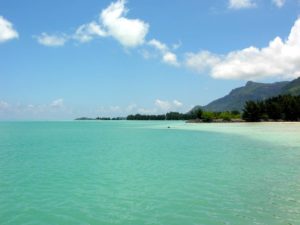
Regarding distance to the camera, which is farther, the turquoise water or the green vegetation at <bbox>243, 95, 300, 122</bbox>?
the green vegetation at <bbox>243, 95, 300, 122</bbox>

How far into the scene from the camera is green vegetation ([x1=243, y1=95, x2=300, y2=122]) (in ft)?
462

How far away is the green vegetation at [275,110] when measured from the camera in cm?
14088

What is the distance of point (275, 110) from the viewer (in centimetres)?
14662

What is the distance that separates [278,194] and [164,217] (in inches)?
254

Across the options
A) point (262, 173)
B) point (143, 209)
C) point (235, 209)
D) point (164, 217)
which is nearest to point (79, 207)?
point (143, 209)

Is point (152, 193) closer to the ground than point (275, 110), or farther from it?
closer to the ground

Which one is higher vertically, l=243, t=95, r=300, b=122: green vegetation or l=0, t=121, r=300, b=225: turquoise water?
l=243, t=95, r=300, b=122: green vegetation

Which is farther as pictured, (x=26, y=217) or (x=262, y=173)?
(x=262, y=173)

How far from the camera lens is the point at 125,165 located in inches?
1105

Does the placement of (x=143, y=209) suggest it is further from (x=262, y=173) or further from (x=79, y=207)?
(x=262, y=173)

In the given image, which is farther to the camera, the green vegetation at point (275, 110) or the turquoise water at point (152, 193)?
the green vegetation at point (275, 110)

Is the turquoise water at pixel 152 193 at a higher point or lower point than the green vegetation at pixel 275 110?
lower

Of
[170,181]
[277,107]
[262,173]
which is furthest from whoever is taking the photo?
[277,107]

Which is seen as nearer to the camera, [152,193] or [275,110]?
[152,193]
